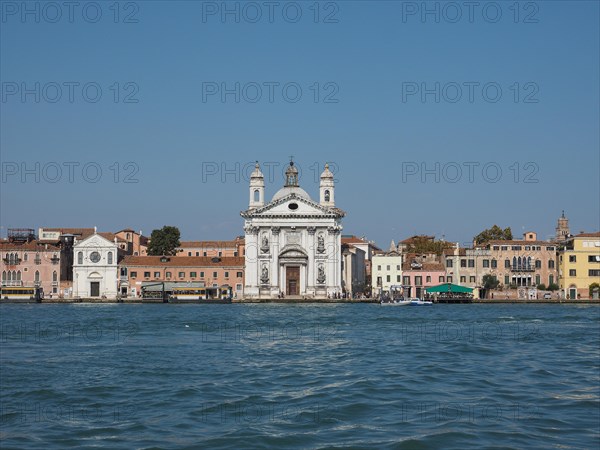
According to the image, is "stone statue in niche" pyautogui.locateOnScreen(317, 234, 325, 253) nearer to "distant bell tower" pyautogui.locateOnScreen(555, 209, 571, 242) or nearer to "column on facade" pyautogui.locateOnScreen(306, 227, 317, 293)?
"column on facade" pyautogui.locateOnScreen(306, 227, 317, 293)

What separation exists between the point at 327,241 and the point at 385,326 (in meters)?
35.6

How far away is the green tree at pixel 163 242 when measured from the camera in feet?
271

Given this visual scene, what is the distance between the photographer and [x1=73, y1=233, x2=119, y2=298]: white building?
237 ft

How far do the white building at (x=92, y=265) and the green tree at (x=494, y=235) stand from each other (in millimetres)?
34765

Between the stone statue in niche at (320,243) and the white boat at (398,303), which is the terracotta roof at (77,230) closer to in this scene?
the stone statue in niche at (320,243)

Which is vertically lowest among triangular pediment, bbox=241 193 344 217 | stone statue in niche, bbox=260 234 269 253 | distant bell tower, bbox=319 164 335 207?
stone statue in niche, bbox=260 234 269 253

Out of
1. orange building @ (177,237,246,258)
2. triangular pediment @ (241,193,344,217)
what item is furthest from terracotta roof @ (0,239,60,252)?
triangular pediment @ (241,193,344,217)

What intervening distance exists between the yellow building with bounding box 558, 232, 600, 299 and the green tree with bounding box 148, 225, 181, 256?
3554 cm

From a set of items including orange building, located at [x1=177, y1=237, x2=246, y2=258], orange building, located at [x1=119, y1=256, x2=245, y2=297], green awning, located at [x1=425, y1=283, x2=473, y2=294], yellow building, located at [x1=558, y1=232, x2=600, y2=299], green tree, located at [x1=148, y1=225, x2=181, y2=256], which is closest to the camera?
green awning, located at [x1=425, y1=283, x2=473, y2=294]

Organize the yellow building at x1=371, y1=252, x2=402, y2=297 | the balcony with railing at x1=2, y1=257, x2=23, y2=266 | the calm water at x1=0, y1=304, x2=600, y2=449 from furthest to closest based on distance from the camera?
the yellow building at x1=371, y1=252, x2=402, y2=297
the balcony with railing at x1=2, y1=257, x2=23, y2=266
the calm water at x1=0, y1=304, x2=600, y2=449

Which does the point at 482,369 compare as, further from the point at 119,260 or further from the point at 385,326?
the point at 119,260

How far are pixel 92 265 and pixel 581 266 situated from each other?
3871cm

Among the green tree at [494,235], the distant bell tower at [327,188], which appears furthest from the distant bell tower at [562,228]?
the distant bell tower at [327,188]

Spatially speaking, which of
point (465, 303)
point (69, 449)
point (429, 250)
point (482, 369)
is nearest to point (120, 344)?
point (482, 369)
